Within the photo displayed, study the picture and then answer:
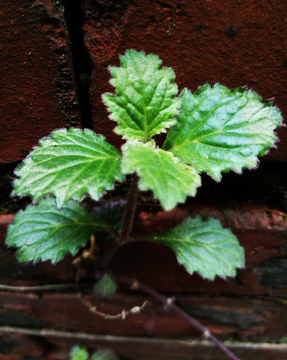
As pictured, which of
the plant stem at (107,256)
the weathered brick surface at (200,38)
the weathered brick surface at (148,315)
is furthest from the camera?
the weathered brick surface at (148,315)

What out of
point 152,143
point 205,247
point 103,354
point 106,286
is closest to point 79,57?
point 152,143

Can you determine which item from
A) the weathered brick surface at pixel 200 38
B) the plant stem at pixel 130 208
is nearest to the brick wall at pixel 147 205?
the weathered brick surface at pixel 200 38

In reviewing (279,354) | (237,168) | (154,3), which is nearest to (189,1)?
(154,3)

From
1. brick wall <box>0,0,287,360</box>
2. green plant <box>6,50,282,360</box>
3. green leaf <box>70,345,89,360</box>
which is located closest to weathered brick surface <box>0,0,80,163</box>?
brick wall <box>0,0,287,360</box>

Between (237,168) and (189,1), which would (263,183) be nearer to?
(237,168)

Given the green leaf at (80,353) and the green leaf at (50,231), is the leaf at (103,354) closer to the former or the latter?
the green leaf at (80,353)
